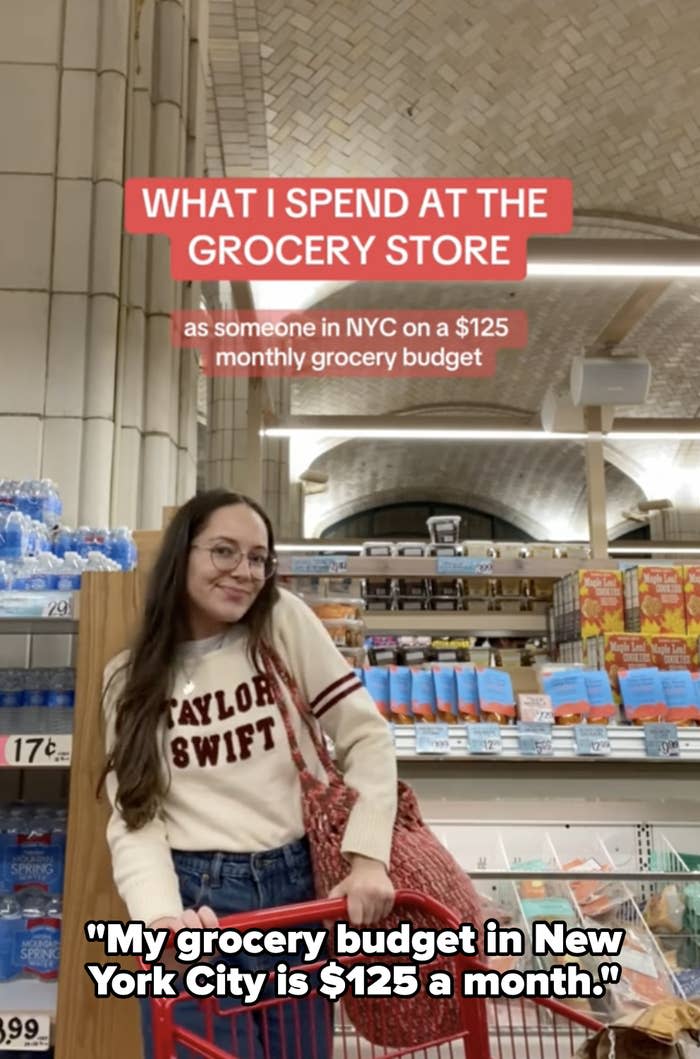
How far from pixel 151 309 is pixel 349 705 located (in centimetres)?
296

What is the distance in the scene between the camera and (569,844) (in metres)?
2.84

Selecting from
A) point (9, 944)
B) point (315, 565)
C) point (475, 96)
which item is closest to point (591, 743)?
point (9, 944)

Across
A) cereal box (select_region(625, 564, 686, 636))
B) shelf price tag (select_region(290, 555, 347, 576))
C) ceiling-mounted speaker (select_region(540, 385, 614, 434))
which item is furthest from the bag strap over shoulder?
ceiling-mounted speaker (select_region(540, 385, 614, 434))

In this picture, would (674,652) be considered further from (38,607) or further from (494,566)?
(494,566)

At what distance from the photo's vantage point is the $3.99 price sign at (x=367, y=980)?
1.29 meters

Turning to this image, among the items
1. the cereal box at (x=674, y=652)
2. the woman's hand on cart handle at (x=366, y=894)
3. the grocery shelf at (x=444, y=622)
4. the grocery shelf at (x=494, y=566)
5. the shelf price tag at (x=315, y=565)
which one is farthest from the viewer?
the grocery shelf at (x=444, y=622)

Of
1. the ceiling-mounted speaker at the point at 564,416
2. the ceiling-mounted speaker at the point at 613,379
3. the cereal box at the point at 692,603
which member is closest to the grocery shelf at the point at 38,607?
the cereal box at the point at 692,603

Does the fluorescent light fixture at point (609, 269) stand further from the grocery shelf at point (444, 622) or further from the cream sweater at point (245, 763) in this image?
the cream sweater at point (245, 763)

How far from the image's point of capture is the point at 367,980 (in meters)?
1.34

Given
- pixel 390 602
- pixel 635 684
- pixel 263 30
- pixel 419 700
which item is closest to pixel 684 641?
pixel 635 684

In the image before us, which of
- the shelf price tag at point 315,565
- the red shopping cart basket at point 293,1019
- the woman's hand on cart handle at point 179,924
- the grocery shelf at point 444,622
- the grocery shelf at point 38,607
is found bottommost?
the red shopping cart basket at point 293,1019

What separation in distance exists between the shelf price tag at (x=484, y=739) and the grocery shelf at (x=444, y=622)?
119 inches

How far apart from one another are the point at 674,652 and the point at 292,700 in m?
1.99

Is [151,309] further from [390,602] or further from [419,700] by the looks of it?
[390,602]
